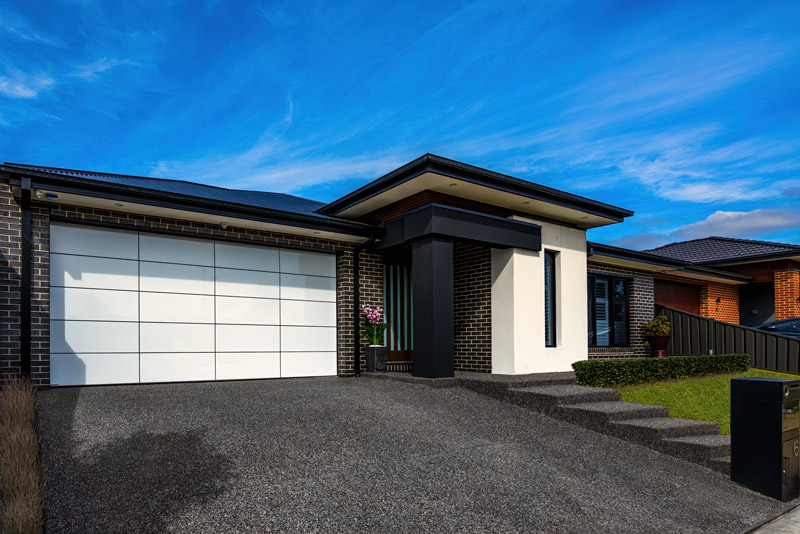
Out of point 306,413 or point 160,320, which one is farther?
point 160,320

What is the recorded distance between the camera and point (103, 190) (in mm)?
8680

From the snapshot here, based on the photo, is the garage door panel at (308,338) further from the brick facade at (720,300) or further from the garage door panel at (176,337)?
the brick facade at (720,300)

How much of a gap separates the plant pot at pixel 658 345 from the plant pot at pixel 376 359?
9.27m

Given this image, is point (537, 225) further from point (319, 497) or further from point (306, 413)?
point (319, 497)

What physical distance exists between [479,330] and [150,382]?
658cm

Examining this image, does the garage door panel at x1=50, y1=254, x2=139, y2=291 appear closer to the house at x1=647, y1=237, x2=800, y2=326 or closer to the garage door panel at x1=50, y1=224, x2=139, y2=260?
the garage door panel at x1=50, y1=224, x2=139, y2=260

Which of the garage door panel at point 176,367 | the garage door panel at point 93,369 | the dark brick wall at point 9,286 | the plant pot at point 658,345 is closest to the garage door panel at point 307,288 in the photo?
the garage door panel at point 176,367

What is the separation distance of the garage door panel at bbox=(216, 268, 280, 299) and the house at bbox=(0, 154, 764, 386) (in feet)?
0.09

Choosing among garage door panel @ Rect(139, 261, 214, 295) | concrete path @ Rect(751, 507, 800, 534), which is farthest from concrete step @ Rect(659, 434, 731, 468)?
garage door panel @ Rect(139, 261, 214, 295)

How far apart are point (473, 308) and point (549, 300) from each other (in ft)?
5.93

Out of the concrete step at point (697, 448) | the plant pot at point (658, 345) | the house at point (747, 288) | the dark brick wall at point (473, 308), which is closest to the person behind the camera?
the concrete step at point (697, 448)

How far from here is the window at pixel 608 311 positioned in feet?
51.6

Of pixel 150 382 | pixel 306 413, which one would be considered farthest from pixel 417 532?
pixel 150 382

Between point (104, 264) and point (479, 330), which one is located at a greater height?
point (104, 264)
